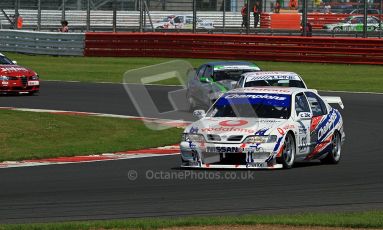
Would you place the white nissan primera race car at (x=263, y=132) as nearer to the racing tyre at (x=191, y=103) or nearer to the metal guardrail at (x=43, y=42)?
the racing tyre at (x=191, y=103)

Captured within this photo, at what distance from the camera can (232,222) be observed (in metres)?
10.8

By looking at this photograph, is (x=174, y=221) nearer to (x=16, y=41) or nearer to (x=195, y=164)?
(x=195, y=164)

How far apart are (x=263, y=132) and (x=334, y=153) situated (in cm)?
190

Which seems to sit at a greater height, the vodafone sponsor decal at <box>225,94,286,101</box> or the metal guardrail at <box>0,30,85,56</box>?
the vodafone sponsor decal at <box>225,94,286,101</box>

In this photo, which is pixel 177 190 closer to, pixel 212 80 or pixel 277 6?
pixel 212 80

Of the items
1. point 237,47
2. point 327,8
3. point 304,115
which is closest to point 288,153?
point 304,115

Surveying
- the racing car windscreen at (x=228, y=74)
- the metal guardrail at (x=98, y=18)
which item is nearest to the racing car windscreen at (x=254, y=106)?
the racing car windscreen at (x=228, y=74)

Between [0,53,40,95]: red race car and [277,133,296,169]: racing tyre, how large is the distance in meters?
15.1

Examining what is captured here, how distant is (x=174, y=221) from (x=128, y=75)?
26.5m

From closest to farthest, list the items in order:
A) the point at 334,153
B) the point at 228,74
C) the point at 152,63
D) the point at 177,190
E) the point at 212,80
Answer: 1. the point at 177,190
2. the point at 334,153
3. the point at 212,80
4. the point at 228,74
5. the point at 152,63

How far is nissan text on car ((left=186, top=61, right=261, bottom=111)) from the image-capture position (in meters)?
24.4

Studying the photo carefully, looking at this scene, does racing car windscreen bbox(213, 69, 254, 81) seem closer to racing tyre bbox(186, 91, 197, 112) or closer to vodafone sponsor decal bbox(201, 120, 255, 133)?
racing tyre bbox(186, 91, 197, 112)

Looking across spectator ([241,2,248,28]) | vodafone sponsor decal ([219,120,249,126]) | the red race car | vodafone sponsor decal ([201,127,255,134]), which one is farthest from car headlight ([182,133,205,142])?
spectator ([241,2,248,28])

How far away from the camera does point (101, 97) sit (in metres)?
30.0
